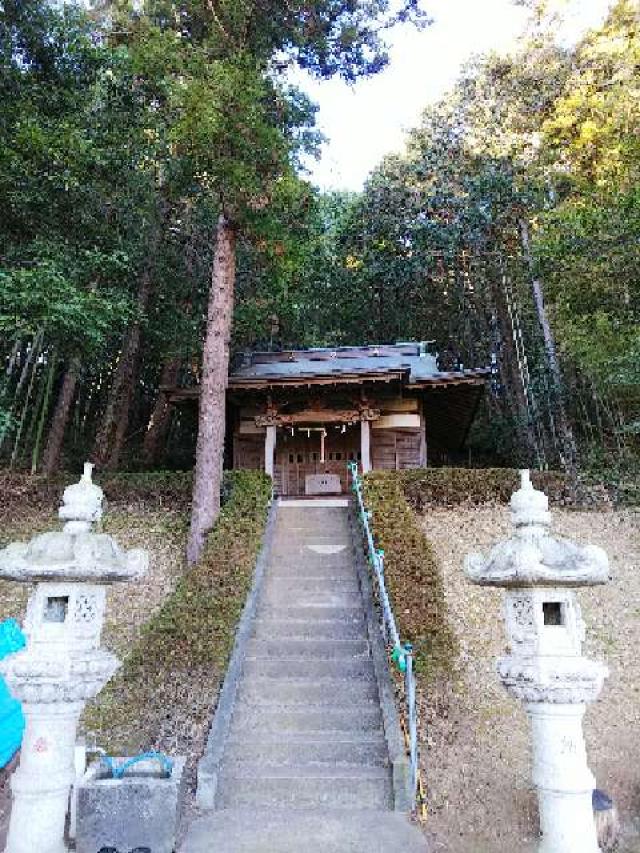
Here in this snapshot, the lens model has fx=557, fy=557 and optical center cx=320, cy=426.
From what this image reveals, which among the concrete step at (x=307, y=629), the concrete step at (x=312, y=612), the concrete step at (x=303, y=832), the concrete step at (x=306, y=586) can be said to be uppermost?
the concrete step at (x=306, y=586)

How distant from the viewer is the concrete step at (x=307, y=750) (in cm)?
496

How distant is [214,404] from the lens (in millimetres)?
10148

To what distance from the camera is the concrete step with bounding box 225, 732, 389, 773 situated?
16.3 feet

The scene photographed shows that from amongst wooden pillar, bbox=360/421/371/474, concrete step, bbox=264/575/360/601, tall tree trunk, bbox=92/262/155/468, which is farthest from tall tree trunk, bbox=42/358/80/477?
concrete step, bbox=264/575/360/601

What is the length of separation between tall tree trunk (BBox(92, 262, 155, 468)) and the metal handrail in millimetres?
7397

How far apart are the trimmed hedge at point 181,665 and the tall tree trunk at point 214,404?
0.91 metres

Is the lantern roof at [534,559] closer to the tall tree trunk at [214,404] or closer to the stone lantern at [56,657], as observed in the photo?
the stone lantern at [56,657]

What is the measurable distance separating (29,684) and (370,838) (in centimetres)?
263

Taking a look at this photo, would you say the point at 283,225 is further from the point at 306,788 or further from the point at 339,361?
the point at 306,788

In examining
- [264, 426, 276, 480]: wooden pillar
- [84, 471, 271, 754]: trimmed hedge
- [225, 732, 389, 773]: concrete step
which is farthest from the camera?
[264, 426, 276, 480]: wooden pillar

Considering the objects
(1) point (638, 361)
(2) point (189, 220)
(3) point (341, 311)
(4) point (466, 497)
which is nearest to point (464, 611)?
(4) point (466, 497)

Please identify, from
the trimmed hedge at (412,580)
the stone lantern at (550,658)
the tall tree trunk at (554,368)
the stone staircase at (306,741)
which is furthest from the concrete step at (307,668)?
the tall tree trunk at (554,368)

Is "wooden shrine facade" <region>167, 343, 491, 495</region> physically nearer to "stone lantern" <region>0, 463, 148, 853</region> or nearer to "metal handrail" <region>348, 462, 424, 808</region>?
"metal handrail" <region>348, 462, 424, 808</region>

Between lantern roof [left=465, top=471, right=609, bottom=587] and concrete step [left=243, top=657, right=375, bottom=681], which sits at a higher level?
lantern roof [left=465, top=471, right=609, bottom=587]
